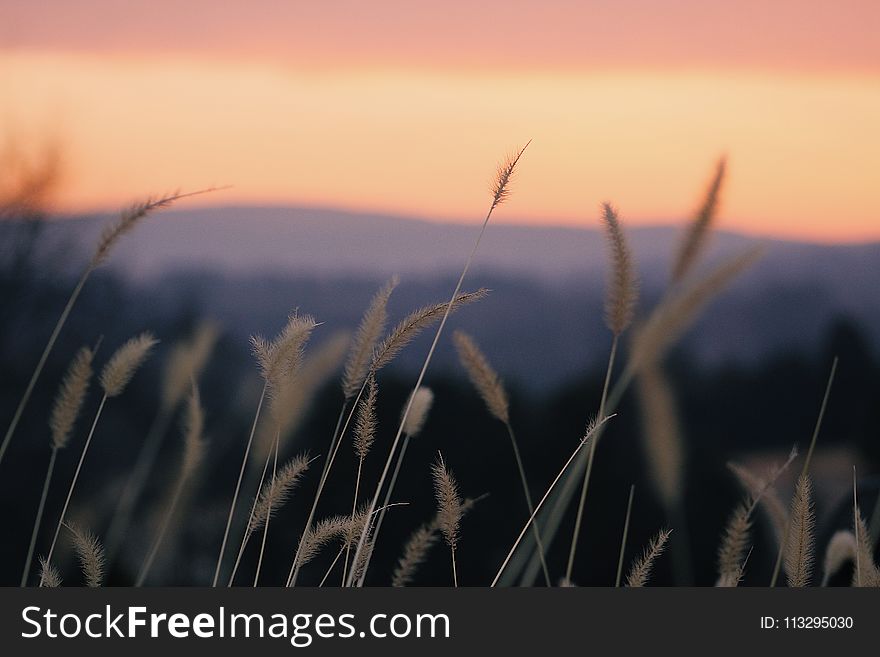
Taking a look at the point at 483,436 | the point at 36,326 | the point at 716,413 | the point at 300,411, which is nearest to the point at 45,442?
the point at 36,326

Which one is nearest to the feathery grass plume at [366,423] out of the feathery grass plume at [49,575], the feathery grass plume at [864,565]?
the feathery grass plume at [49,575]

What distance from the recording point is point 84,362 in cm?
205

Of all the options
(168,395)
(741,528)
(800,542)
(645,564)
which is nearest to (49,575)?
(168,395)

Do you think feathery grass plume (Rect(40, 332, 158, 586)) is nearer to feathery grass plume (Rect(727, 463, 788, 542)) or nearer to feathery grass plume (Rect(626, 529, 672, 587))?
feathery grass plume (Rect(626, 529, 672, 587))

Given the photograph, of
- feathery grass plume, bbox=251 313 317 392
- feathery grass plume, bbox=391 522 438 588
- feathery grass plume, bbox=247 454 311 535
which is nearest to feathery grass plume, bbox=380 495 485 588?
feathery grass plume, bbox=391 522 438 588

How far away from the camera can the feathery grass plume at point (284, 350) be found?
2.03 m

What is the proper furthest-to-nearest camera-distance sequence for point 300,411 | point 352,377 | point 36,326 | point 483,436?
point 483,436
point 36,326
point 300,411
point 352,377

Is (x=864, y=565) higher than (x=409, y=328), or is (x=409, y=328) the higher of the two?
(x=409, y=328)

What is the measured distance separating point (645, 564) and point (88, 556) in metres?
1.09

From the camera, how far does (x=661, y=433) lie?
243 centimetres

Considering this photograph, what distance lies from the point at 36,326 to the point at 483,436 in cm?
470

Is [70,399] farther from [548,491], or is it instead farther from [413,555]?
[548,491]

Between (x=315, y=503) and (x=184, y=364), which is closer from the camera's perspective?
(x=315, y=503)

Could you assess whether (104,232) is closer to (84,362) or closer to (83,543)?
(84,362)
